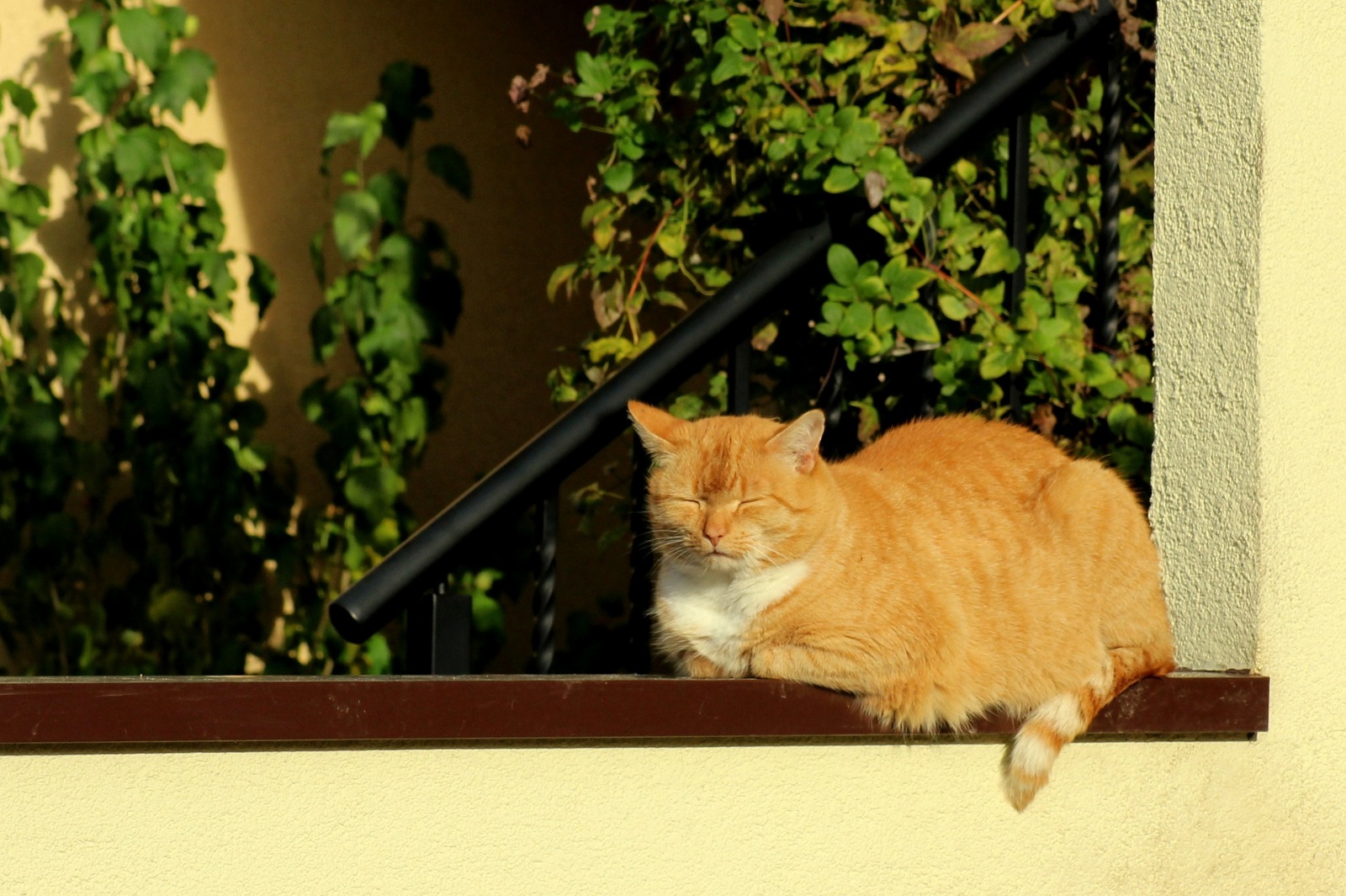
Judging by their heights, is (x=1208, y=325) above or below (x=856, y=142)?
below

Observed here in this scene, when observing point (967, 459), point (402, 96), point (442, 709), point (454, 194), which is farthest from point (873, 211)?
point (454, 194)

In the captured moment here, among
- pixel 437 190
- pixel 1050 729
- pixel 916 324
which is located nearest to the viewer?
pixel 1050 729

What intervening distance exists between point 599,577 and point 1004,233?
188 centimetres

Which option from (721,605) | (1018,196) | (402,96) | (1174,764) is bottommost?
(1174,764)

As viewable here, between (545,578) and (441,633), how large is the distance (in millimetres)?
234

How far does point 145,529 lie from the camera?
4211 mm

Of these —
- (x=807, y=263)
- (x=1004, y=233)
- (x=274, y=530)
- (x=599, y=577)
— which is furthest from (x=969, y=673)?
(x=274, y=530)

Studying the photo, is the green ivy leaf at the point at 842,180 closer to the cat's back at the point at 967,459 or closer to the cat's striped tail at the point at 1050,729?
the cat's back at the point at 967,459

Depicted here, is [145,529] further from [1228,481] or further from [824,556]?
[1228,481]

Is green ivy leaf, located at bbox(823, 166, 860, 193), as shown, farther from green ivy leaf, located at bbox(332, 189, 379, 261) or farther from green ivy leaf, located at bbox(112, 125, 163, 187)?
green ivy leaf, located at bbox(112, 125, 163, 187)

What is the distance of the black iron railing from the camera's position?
2354 millimetres

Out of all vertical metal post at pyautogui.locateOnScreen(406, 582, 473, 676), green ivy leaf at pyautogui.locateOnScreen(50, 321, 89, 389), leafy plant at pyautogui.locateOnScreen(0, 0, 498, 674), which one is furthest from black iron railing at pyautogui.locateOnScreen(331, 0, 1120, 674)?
green ivy leaf at pyautogui.locateOnScreen(50, 321, 89, 389)

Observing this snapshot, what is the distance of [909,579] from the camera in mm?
2414

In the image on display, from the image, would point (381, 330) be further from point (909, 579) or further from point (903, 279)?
point (909, 579)
